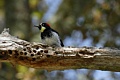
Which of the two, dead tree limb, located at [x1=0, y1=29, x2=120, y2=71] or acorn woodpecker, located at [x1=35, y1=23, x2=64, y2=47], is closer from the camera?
dead tree limb, located at [x1=0, y1=29, x2=120, y2=71]

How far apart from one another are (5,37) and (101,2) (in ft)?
12.3

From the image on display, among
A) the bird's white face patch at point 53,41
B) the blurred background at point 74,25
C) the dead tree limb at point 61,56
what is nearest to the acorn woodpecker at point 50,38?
the bird's white face patch at point 53,41

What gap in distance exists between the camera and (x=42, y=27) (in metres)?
3.81

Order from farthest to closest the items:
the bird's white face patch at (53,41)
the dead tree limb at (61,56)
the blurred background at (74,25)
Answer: the blurred background at (74,25)
the bird's white face patch at (53,41)
the dead tree limb at (61,56)

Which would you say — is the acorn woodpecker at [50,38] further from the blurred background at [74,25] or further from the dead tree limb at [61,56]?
the blurred background at [74,25]

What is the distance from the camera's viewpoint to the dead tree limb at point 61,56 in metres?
3.14

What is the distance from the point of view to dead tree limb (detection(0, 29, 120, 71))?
3143mm

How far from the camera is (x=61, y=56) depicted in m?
3.16

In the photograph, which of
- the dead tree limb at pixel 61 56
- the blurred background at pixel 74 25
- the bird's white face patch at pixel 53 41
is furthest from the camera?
the blurred background at pixel 74 25

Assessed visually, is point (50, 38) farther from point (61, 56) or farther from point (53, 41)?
point (61, 56)

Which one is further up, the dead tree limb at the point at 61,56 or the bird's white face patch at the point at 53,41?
the bird's white face patch at the point at 53,41

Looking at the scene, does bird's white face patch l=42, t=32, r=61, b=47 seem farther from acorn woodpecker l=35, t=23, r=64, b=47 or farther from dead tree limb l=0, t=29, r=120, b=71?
dead tree limb l=0, t=29, r=120, b=71

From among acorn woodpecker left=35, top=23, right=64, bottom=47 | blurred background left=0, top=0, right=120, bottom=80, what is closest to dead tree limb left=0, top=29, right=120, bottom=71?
acorn woodpecker left=35, top=23, right=64, bottom=47

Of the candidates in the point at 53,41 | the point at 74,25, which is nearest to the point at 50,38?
the point at 53,41
